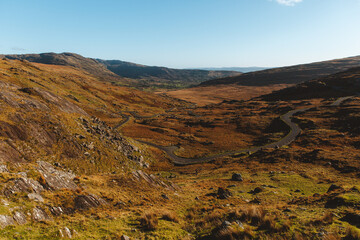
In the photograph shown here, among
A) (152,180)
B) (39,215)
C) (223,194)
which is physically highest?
(39,215)

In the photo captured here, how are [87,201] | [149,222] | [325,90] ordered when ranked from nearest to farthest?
[149,222] → [87,201] → [325,90]

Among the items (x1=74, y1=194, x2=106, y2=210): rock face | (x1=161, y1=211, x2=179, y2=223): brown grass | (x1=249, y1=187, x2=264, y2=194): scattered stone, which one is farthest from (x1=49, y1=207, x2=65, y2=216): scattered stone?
(x1=249, y1=187, x2=264, y2=194): scattered stone

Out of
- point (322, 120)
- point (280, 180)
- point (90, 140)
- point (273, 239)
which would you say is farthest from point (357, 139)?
point (90, 140)

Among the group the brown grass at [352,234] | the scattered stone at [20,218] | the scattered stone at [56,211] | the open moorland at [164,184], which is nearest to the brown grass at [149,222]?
the open moorland at [164,184]

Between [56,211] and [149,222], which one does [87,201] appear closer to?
[56,211]

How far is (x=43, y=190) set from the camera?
15766 mm

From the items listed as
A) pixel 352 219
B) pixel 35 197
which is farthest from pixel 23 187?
pixel 352 219

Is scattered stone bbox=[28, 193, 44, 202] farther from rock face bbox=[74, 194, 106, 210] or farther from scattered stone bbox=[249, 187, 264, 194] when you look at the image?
scattered stone bbox=[249, 187, 264, 194]

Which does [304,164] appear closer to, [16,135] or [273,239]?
[273,239]

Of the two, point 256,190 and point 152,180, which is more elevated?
point 152,180

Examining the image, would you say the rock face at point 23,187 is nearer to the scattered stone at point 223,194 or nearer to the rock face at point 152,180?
the rock face at point 152,180

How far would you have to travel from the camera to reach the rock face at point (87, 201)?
1541 cm

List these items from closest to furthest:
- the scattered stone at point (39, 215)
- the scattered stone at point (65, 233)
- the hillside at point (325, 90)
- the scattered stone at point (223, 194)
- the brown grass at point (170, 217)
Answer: the scattered stone at point (65, 233) → the scattered stone at point (39, 215) → the brown grass at point (170, 217) → the scattered stone at point (223, 194) → the hillside at point (325, 90)

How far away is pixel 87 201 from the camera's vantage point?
16219 mm
